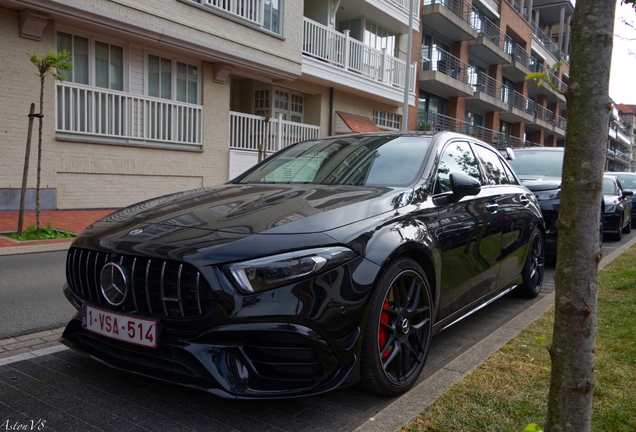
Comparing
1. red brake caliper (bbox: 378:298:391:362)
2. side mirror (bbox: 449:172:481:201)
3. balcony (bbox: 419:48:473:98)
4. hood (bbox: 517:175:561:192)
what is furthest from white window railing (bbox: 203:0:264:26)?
red brake caliper (bbox: 378:298:391:362)

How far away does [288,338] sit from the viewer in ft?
8.00

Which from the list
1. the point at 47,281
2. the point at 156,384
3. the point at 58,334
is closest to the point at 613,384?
the point at 156,384

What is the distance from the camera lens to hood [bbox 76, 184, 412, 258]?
2656 millimetres

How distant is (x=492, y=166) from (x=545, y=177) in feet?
13.3

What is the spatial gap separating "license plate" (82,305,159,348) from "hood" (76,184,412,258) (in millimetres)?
342

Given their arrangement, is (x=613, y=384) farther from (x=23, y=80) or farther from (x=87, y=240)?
(x=23, y=80)

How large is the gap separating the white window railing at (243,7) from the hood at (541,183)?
9.35m

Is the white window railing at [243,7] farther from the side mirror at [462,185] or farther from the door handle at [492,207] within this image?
the side mirror at [462,185]

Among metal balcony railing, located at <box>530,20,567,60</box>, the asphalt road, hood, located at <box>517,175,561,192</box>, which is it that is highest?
metal balcony railing, located at <box>530,20,567,60</box>

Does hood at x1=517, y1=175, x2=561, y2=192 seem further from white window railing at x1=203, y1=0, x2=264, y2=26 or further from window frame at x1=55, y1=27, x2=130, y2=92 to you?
white window railing at x1=203, y1=0, x2=264, y2=26

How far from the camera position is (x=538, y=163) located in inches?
363

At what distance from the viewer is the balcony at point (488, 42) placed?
95.0ft

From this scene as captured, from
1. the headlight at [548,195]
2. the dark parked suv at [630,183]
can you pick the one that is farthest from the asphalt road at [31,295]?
the dark parked suv at [630,183]

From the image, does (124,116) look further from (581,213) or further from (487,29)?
(487,29)
